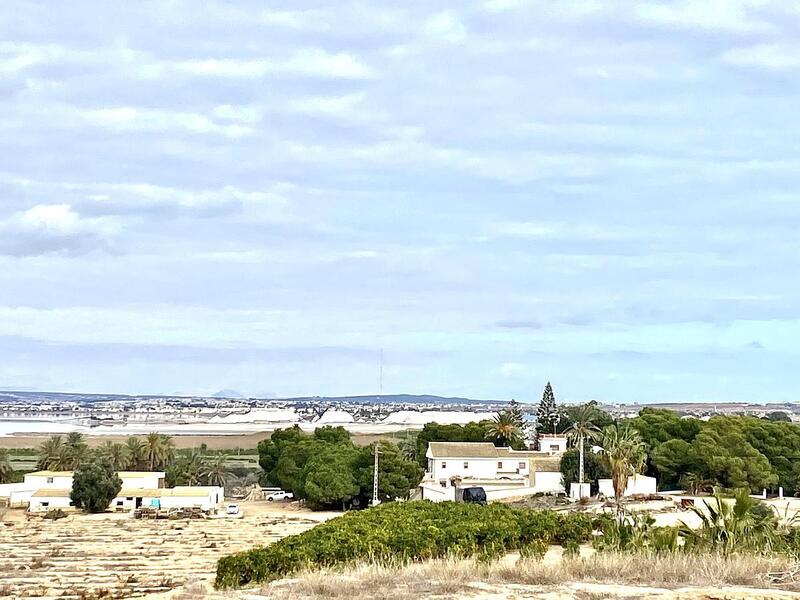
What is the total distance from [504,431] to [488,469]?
35.2ft

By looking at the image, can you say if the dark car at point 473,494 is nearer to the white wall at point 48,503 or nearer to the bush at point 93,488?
the bush at point 93,488

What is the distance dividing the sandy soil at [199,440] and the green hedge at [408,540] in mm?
107261

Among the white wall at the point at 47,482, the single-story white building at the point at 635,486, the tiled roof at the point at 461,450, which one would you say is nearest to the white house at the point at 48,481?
the white wall at the point at 47,482

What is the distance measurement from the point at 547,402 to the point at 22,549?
60.9 metres

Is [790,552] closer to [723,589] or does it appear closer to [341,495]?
[723,589]

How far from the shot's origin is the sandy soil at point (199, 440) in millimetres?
136988

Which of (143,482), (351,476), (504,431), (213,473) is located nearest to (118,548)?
(351,476)

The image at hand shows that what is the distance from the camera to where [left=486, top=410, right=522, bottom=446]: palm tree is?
233 feet

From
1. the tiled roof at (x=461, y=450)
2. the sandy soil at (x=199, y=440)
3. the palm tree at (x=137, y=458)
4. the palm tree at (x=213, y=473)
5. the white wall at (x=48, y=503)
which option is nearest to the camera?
the white wall at (x=48, y=503)

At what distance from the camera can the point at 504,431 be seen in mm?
71188

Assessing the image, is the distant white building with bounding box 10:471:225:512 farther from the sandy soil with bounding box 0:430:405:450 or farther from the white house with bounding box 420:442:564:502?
the sandy soil with bounding box 0:430:405:450

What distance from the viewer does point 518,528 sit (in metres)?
22.7

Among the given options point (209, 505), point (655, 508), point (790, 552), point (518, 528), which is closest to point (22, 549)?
point (209, 505)

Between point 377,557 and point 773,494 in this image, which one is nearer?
point 377,557
